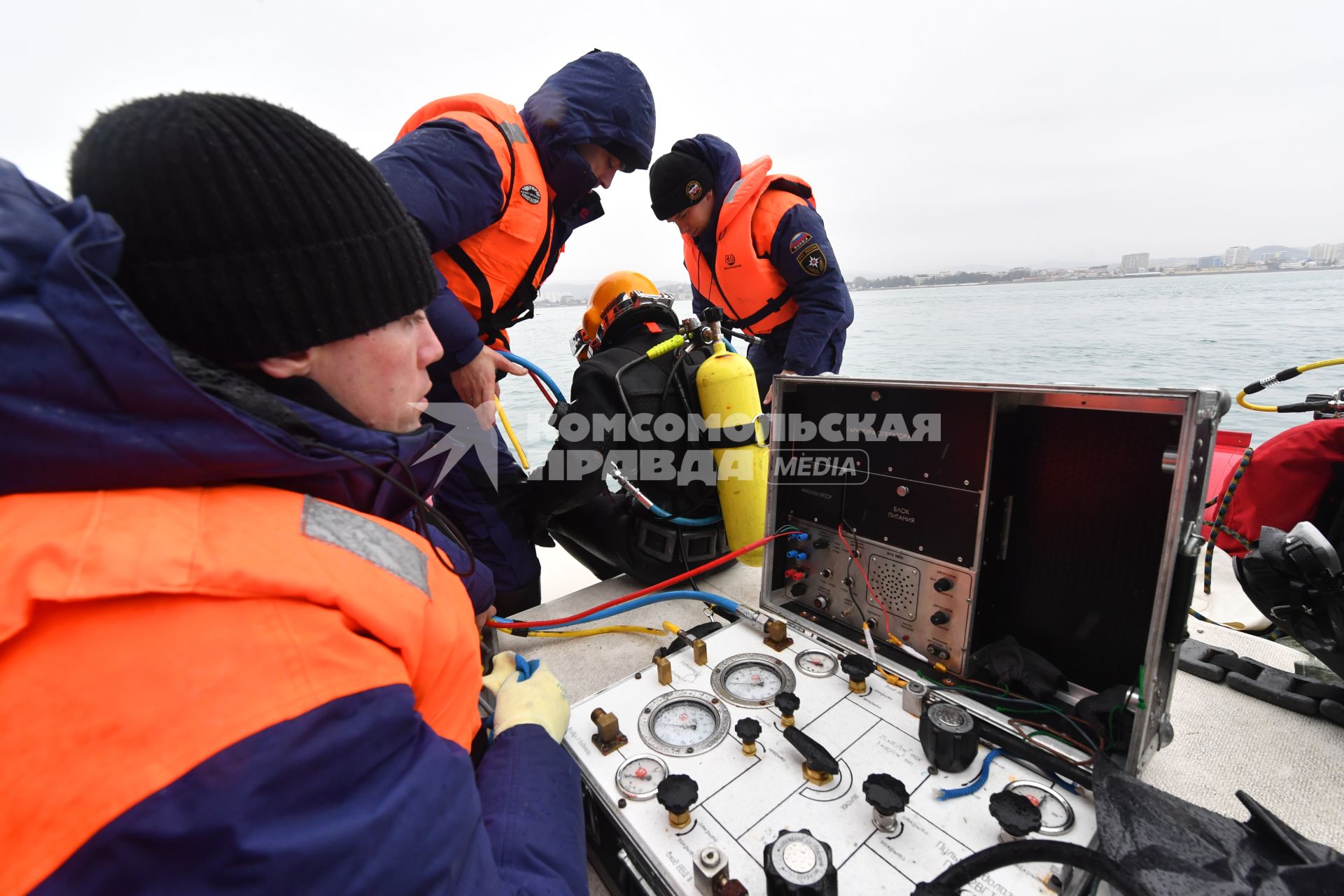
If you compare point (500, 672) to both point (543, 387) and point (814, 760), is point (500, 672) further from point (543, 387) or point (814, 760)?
point (543, 387)

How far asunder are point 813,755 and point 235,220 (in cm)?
120

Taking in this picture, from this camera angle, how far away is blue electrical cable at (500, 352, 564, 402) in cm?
217

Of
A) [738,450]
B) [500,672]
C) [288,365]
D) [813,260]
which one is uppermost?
[813,260]

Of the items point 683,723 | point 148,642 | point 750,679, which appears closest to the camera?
point 148,642

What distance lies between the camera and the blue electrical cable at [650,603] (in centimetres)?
175

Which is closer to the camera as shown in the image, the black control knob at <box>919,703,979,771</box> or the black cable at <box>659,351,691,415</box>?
the black control knob at <box>919,703,979,771</box>

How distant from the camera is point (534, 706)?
3.82 ft

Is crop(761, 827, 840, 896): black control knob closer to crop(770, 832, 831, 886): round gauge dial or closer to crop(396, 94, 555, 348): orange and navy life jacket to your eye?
crop(770, 832, 831, 886): round gauge dial

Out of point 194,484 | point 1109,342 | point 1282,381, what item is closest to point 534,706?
point 194,484

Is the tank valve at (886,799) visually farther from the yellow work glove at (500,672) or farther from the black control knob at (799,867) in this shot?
the yellow work glove at (500,672)

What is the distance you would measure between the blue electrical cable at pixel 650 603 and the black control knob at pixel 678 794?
71 cm

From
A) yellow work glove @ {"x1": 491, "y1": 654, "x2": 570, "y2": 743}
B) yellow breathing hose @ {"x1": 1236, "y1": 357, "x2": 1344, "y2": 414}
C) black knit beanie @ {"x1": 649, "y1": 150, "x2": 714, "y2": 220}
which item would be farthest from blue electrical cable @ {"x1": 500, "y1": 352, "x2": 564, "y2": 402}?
yellow breathing hose @ {"x1": 1236, "y1": 357, "x2": 1344, "y2": 414}

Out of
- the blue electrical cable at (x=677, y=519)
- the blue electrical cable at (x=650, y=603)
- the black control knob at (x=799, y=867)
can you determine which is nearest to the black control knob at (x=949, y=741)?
the black control knob at (x=799, y=867)

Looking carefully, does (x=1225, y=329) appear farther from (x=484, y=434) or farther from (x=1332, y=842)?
(x=484, y=434)
